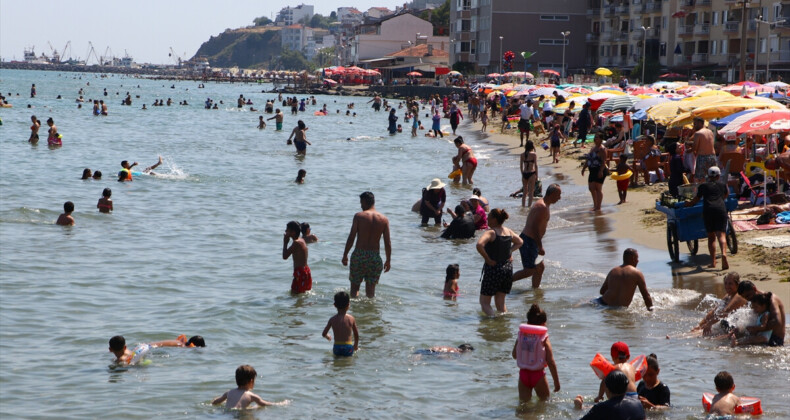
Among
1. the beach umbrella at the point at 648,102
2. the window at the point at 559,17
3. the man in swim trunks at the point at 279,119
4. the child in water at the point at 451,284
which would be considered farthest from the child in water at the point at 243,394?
the window at the point at 559,17

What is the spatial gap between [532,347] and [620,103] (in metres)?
20.3

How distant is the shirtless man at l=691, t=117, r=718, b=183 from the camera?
1638 cm

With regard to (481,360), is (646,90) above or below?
above

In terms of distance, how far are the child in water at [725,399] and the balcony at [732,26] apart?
5942 centimetres

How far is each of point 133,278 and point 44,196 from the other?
10.2 m

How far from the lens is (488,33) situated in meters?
89.5

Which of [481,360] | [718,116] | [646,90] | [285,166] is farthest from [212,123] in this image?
[481,360]

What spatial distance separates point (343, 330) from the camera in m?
9.58

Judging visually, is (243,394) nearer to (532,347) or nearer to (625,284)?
(532,347)

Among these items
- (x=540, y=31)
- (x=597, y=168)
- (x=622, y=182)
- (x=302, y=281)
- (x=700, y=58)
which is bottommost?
(x=302, y=281)

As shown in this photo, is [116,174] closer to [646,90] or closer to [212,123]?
[646,90]

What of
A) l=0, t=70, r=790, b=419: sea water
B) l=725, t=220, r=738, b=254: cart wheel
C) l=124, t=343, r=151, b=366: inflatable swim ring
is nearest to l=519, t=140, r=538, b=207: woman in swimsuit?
l=0, t=70, r=790, b=419: sea water

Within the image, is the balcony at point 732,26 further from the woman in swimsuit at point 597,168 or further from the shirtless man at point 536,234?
the shirtless man at point 536,234

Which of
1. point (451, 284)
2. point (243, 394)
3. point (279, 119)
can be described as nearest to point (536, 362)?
point (243, 394)
